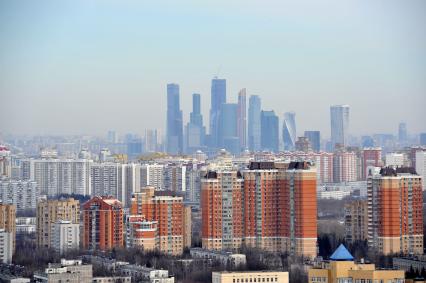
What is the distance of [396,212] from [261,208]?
5.51ft

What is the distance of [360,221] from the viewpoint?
1616 centimetres

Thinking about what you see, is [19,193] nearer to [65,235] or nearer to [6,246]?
[65,235]

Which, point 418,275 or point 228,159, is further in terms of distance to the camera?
point 228,159

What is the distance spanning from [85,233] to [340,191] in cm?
863

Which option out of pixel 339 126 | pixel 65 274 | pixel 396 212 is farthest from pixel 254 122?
pixel 65 274

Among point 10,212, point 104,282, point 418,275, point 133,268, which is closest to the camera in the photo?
point 418,275

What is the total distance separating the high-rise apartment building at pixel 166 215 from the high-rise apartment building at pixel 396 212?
84.7 inches

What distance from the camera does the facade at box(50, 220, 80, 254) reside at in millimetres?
16309

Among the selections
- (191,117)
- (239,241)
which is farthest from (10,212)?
(191,117)

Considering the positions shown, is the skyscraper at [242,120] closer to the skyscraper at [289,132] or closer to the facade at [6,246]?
the skyscraper at [289,132]

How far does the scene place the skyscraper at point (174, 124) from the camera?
31.8 metres

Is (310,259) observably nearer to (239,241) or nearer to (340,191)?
(239,241)

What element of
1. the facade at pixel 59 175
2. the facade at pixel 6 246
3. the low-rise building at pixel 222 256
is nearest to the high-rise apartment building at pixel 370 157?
the facade at pixel 59 175

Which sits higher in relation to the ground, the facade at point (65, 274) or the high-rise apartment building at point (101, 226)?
the high-rise apartment building at point (101, 226)
